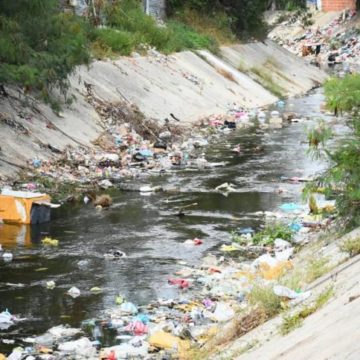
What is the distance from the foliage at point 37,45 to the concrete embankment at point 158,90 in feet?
2.15

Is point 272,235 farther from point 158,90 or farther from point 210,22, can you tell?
point 210,22

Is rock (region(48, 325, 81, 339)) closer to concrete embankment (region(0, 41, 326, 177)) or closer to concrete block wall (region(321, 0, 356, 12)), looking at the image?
concrete embankment (region(0, 41, 326, 177))

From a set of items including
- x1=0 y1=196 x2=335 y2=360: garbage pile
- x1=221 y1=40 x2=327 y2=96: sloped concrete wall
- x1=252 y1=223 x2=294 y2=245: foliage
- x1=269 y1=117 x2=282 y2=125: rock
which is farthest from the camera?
x1=221 y1=40 x2=327 y2=96: sloped concrete wall

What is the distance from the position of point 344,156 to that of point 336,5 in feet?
179

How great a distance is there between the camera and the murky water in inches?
341

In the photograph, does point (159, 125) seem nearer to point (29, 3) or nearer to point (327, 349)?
point (29, 3)

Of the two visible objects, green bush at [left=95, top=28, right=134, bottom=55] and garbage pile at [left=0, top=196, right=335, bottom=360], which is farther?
green bush at [left=95, top=28, right=134, bottom=55]

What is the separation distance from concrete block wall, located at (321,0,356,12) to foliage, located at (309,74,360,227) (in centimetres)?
5201

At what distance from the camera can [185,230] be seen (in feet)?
38.3

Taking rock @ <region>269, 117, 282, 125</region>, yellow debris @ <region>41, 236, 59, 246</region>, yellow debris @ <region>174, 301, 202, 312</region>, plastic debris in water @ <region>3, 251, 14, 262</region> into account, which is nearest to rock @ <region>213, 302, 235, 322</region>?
yellow debris @ <region>174, 301, 202, 312</region>

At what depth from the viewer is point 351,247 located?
817cm

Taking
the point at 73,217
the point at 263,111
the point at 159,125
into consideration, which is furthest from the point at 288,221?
the point at 263,111

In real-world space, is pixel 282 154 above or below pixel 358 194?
below

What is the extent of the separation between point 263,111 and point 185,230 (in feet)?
48.4
